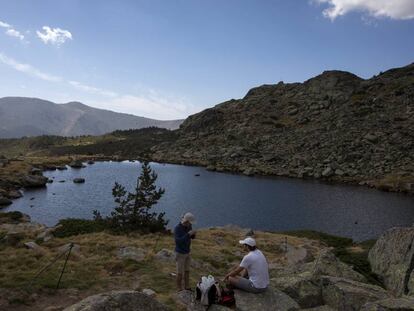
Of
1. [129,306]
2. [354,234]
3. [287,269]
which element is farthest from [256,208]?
[129,306]

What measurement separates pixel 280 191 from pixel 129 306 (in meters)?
89.1

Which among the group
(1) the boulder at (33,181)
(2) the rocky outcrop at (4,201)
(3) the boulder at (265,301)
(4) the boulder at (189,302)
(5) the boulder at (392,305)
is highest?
(5) the boulder at (392,305)

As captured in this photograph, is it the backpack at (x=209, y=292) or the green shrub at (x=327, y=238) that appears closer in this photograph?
the backpack at (x=209, y=292)

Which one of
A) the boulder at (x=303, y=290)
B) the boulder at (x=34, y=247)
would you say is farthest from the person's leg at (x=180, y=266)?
the boulder at (x=34, y=247)

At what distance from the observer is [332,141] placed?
14812 cm

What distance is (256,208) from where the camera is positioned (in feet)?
252

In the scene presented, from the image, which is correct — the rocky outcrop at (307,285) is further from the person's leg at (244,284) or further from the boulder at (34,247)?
the boulder at (34,247)

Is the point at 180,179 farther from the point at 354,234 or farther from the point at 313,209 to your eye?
the point at 354,234

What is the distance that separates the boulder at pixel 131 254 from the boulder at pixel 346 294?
11.6m

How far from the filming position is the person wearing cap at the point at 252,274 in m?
14.6

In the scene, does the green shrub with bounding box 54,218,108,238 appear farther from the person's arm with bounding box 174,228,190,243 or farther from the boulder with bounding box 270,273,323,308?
the boulder with bounding box 270,273,323,308

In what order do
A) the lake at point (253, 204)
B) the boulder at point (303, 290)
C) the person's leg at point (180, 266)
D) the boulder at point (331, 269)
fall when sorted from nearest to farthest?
the boulder at point (303, 290) < the person's leg at point (180, 266) < the boulder at point (331, 269) < the lake at point (253, 204)

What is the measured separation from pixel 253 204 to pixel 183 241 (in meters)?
64.2

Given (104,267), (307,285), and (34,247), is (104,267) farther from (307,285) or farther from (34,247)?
(307,285)
